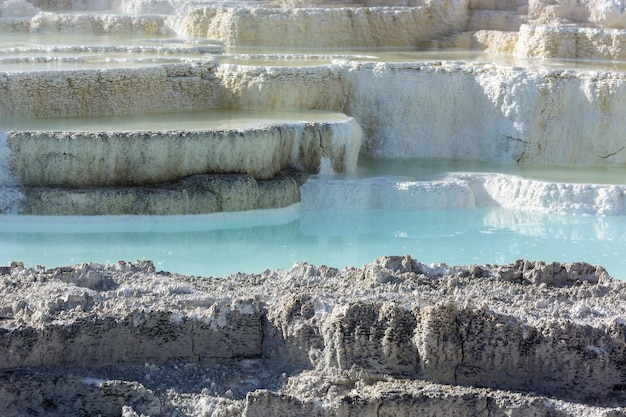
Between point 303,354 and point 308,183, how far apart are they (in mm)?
5514

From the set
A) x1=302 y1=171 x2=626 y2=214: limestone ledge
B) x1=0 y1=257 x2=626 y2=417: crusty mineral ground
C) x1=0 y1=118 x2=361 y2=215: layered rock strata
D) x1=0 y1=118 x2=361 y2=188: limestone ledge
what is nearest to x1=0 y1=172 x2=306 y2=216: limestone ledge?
x1=0 y1=118 x2=361 y2=215: layered rock strata

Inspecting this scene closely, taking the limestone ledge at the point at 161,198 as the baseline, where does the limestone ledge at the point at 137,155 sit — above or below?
above

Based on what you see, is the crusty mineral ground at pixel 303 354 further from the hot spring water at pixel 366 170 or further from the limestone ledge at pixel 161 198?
the limestone ledge at pixel 161 198

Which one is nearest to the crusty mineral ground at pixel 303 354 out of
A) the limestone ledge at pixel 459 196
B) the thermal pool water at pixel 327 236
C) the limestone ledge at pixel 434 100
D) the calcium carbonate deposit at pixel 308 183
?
the calcium carbonate deposit at pixel 308 183

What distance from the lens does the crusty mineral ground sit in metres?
4.61

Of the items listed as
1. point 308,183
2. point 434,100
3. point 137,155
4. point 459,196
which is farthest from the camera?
point 434,100

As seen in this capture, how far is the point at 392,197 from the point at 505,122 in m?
2.28

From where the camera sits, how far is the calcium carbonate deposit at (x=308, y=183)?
4.84 m

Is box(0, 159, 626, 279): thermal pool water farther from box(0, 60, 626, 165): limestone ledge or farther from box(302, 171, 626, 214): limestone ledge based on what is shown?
box(0, 60, 626, 165): limestone ledge

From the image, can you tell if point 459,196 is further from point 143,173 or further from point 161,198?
point 143,173

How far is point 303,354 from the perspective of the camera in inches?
199

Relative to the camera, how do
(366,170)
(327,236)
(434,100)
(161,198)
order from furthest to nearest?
(434,100) → (366,170) → (161,198) → (327,236)

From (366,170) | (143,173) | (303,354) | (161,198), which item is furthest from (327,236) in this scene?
(303,354)

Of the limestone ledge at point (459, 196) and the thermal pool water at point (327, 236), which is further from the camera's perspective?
the limestone ledge at point (459, 196)
